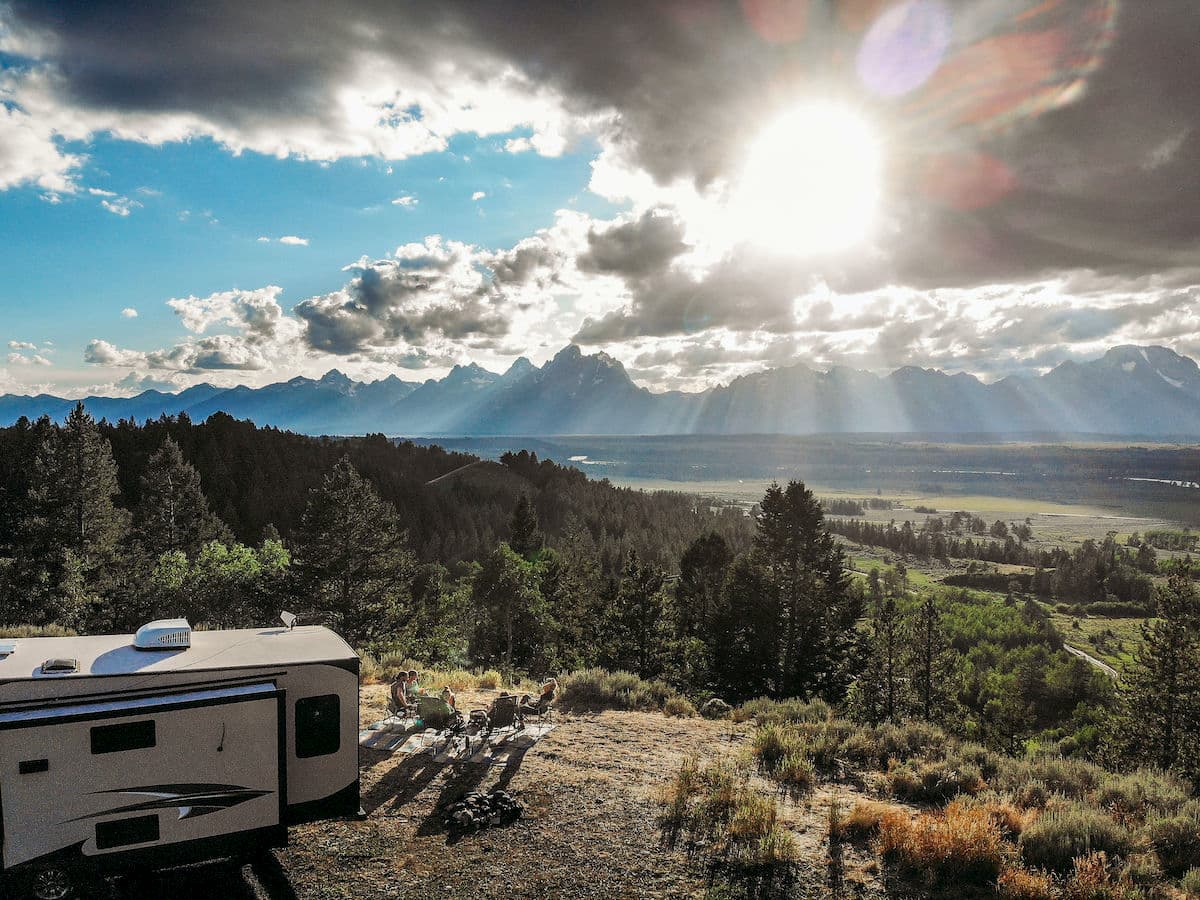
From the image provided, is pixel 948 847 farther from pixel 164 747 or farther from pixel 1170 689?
pixel 1170 689

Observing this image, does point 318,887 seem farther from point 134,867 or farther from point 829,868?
point 829,868

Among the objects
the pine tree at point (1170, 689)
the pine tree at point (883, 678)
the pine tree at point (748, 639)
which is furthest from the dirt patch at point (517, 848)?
the pine tree at point (1170, 689)

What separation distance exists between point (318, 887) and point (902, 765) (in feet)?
39.0

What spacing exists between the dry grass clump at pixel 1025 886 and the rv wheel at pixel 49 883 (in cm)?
1271

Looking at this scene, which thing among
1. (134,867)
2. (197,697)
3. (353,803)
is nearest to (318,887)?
(353,803)

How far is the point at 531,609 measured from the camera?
42.9m

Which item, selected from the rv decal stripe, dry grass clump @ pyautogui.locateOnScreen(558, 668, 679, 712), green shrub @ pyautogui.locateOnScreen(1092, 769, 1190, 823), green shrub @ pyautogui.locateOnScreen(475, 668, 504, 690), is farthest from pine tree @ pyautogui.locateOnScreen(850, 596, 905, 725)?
the rv decal stripe

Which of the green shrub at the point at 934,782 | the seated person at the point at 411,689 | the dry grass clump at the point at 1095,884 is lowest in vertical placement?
the green shrub at the point at 934,782

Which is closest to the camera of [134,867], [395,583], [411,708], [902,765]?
[134,867]

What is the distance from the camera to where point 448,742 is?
1377cm

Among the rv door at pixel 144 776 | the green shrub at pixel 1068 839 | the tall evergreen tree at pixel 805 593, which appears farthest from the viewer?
the tall evergreen tree at pixel 805 593

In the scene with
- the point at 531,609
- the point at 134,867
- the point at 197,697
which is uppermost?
the point at 197,697

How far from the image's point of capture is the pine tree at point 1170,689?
93.8 ft

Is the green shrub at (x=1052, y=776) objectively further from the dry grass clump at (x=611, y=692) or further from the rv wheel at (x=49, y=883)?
the rv wheel at (x=49, y=883)
